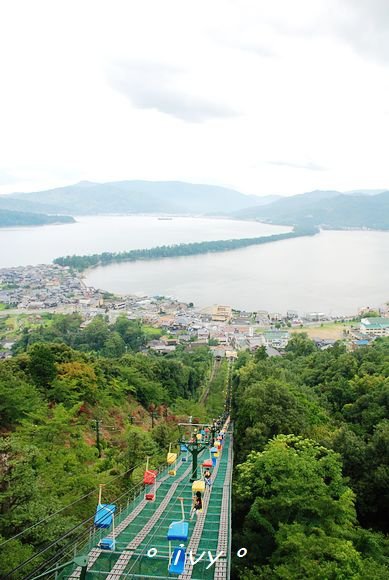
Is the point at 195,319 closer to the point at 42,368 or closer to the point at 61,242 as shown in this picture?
the point at 42,368

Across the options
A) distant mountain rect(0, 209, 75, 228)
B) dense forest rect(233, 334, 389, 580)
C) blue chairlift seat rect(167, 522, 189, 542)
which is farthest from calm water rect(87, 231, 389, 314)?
distant mountain rect(0, 209, 75, 228)

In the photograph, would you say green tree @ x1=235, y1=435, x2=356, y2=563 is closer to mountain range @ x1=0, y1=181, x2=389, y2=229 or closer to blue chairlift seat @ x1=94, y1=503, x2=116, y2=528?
blue chairlift seat @ x1=94, y1=503, x2=116, y2=528

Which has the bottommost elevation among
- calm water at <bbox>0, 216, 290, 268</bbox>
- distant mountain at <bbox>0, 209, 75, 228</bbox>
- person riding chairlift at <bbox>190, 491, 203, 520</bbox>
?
person riding chairlift at <bbox>190, 491, 203, 520</bbox>

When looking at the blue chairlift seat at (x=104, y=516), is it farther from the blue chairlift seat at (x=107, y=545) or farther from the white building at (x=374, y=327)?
the white building at (x=374, y=327)

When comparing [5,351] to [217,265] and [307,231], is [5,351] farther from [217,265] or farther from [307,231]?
[307,231]

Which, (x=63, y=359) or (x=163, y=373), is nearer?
(x=63, y=359)

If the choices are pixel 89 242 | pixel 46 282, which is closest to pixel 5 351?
pixel 46 282
